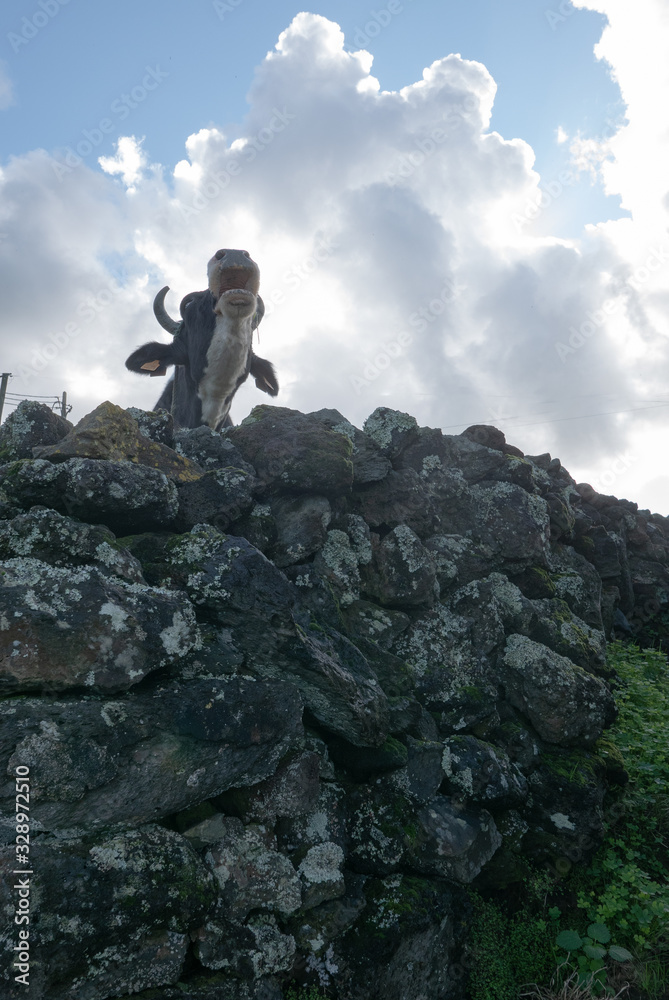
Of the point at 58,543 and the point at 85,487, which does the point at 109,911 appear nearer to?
the point at 58,543

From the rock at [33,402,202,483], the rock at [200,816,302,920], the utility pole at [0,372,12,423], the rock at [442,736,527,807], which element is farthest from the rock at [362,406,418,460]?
the utility pole at [0,372,12,423]

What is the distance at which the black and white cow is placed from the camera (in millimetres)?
8227

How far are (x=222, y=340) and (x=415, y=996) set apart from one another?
23.7 feet

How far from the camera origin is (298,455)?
6.00 metres

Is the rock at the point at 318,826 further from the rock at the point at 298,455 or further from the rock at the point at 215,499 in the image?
the rock at the point at 298,455

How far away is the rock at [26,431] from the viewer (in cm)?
552

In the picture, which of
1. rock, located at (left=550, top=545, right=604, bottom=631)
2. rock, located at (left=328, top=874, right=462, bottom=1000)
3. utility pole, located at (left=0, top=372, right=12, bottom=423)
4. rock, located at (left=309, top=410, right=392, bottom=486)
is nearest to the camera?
rock, located at (left=328, top=874, right=462, bottom=1000)

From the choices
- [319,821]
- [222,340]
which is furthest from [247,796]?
[222,340]

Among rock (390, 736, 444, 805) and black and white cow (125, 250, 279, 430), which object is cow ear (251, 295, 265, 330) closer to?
black and white cow (125, 250, 279, 430)

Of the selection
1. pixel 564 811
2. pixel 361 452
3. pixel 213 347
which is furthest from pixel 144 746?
pixel 213 347

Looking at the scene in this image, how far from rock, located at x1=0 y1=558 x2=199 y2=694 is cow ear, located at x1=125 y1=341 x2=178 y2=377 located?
5.82m

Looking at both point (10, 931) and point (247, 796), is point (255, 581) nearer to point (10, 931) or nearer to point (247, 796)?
point (247, 796)

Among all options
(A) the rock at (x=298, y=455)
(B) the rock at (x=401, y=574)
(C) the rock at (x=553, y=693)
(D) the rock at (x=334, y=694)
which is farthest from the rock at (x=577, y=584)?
(D) the rock at (x=334, y=694)

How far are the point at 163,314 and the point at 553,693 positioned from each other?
757cm
